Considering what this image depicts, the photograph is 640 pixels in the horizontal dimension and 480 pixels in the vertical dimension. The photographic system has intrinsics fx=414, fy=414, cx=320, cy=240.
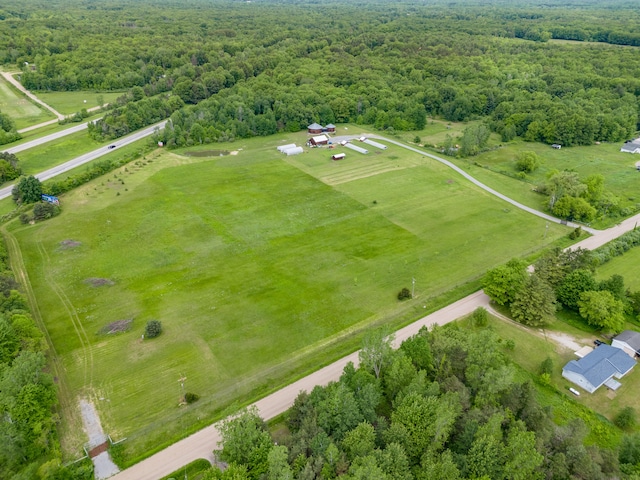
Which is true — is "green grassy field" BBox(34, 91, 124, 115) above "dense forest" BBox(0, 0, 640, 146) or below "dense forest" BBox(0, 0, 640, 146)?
below

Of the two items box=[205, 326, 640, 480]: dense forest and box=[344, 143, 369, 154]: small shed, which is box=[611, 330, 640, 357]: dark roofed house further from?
box=[344, 143, 369, 154]: small shed

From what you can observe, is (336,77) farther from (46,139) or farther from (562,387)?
(562,387)

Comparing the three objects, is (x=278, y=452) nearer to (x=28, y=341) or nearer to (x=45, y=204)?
(x=28, y=341)

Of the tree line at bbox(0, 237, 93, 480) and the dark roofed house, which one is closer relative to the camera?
the tree line at bbox(0, 237, 93, 480)

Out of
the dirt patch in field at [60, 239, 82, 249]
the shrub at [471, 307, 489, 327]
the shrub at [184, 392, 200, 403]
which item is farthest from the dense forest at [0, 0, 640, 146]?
the shrub at [184, 392, 200, 403]

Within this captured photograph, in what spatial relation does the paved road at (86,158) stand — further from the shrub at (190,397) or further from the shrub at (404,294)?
the shrub at (404,294)

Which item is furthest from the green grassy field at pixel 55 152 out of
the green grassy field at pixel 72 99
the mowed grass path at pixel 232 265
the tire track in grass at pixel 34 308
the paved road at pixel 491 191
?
the paved road at pixel 491 191

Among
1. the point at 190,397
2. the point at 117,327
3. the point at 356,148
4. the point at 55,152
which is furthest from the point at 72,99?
the point at 190,397
